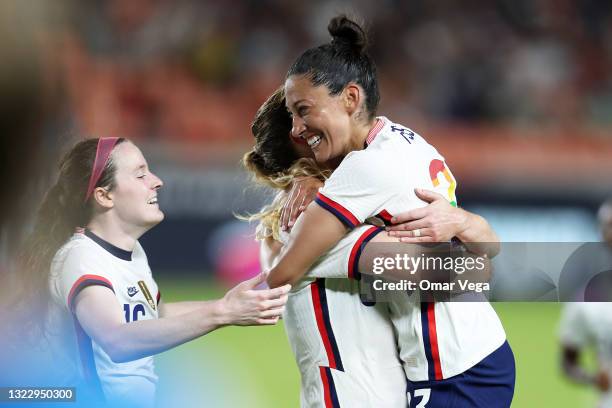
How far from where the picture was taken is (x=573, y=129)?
13.2 metres

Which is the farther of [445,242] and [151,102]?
[151,102]

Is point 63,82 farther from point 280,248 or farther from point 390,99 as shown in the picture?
point 390,99

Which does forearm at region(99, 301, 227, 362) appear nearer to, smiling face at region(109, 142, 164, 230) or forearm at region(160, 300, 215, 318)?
smiling face at region(109, 142, 164, 230)

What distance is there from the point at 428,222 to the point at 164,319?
87 cm

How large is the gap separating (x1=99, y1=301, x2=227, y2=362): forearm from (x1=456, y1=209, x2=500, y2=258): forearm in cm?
86

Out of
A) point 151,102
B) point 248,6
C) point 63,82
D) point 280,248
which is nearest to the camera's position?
point 63,82

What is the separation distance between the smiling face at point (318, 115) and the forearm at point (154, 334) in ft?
2.40

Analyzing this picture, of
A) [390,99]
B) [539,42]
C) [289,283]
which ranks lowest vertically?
[289,283]

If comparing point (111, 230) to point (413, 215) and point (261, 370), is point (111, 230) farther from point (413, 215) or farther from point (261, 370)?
point (261, 370)

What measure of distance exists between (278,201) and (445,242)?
0.66m

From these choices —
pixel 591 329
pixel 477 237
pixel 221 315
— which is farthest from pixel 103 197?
pixel 591 329

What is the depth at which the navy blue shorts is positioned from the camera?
257 cm

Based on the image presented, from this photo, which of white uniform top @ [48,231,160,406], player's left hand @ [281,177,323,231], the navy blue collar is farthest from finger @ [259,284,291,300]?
the navy blue collar

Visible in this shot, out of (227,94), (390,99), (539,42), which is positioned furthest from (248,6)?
(539,42)
